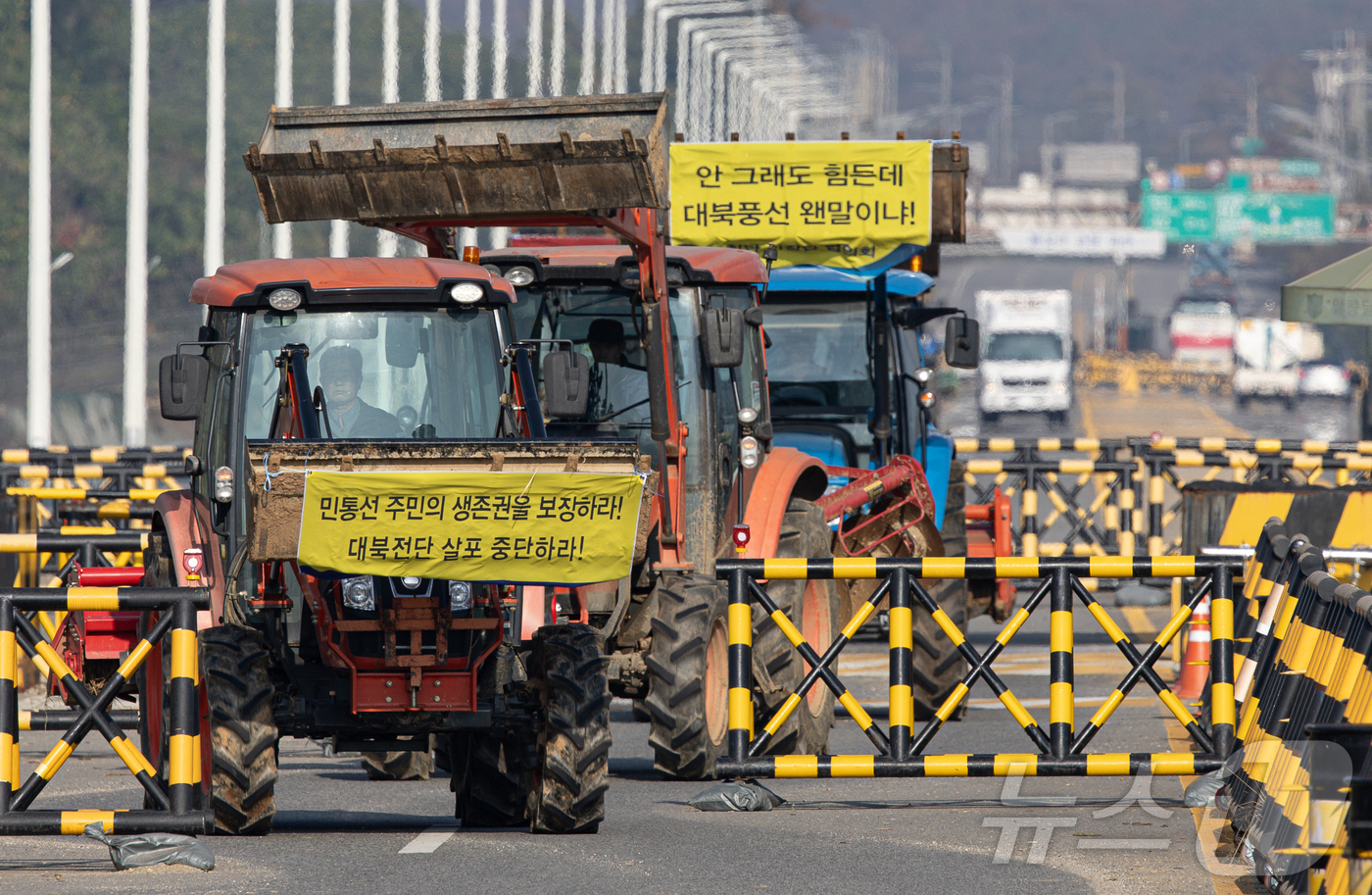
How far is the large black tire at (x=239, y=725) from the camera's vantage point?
8.98 metres

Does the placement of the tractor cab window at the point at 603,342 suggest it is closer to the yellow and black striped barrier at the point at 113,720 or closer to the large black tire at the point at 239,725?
the large black tire at the point at 239,725

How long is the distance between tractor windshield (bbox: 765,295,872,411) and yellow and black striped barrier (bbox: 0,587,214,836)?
714 centimetres

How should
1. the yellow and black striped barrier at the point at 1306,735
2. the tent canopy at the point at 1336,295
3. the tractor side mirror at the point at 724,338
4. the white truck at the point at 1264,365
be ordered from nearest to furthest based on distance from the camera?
the yellow and black striped barrier at the point at 1306,735, the tractor side mirror at the point at 724,338, the tent canopy at the point at 1336,295, the white truck at the point at 1264,365

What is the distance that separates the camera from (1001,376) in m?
68.3

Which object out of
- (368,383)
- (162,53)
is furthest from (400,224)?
(162,53)

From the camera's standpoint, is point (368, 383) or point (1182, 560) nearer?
point (368, 383)

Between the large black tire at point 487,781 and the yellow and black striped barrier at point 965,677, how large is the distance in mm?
982

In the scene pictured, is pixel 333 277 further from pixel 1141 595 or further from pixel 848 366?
pixel 1141 595

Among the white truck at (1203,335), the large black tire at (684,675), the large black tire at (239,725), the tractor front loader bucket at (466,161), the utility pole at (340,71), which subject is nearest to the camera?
the large black tire at (239,725)

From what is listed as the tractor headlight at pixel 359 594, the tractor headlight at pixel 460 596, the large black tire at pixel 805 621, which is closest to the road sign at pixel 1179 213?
the large black tire at pixel 805 621

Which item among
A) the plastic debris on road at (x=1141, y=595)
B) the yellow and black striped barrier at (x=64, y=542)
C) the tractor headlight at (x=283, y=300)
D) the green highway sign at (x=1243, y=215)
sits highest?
the green highway sign at (x=1243, y=215)

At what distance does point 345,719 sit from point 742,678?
6.49ft

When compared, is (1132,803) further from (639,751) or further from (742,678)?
(639,751)

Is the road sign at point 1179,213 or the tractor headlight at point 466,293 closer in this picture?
the tractor headlight at point 466,293
